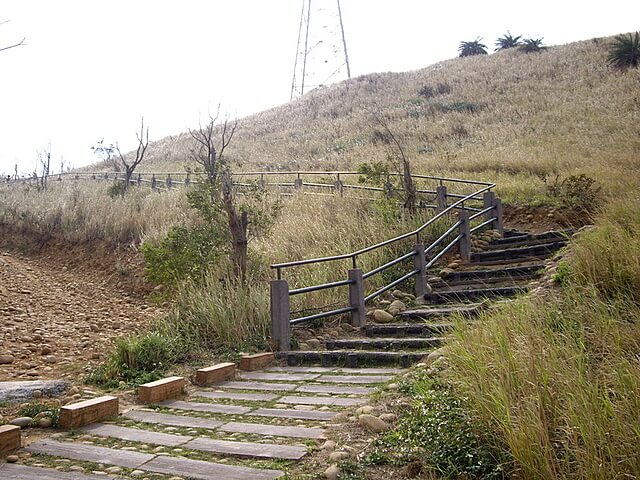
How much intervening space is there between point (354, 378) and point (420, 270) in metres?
4.23

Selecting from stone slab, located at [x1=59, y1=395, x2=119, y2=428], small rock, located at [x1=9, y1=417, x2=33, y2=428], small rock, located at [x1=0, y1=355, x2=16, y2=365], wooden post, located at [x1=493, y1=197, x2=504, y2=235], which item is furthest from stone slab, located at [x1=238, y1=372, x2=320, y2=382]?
wooden post, located at [x1=493, y1=197, x2=504, y2=235]

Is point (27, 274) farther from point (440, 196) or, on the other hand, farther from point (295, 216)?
point (440, 196)

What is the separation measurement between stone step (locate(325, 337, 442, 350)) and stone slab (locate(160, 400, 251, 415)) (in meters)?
2.42

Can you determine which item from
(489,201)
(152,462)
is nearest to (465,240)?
(489,201)

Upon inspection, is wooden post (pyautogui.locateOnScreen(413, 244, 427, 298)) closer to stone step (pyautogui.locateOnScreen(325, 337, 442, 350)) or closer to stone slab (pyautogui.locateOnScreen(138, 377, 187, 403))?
stone step (pyautogui.locateOnScreen(325, 337, 442, 350))

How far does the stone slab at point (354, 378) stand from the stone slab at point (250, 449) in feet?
6.15

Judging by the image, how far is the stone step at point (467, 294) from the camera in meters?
9.00

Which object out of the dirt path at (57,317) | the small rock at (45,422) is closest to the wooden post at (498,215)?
the dirt path at (57,317)

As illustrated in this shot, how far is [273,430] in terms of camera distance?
4.39 meters

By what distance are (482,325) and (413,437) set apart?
126cm

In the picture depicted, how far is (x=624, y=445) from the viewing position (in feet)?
9.34

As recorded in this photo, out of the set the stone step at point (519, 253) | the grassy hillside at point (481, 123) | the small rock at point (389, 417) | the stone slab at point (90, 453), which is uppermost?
the grassy hillside at point (481, 123)

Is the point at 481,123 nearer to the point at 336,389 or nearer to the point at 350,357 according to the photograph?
the point at 350,357

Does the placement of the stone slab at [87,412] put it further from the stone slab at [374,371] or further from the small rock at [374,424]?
the stone slab at [374,371]
